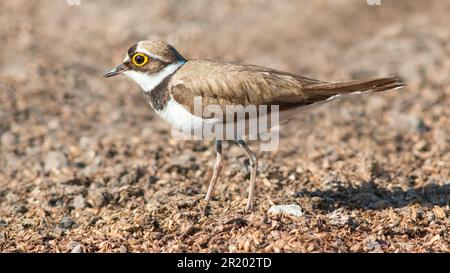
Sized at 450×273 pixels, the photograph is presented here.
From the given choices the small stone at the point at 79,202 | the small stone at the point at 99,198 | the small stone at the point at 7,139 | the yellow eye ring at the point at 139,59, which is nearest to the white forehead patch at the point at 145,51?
the yellow eye ring at the point at 139,59

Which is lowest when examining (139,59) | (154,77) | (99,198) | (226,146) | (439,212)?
(439,212)

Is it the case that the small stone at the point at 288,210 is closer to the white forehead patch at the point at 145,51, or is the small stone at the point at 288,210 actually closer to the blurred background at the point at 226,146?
the blurred background at the point at 226,146

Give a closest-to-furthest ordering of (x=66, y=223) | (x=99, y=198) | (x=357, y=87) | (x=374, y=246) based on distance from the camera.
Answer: (x=374, y=246)
(x=357, y=87)
(x=66, y=223)
(x=99, y=198)

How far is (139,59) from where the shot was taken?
610 centimetres

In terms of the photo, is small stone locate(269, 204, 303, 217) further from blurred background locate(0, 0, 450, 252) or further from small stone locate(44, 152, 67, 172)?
small stone locate(44, 152, 67, 172)

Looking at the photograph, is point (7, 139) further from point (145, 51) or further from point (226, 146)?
point (145, 51)

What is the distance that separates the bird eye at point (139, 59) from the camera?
6059 millimetres

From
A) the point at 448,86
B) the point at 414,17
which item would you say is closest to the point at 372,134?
the point at 448,86

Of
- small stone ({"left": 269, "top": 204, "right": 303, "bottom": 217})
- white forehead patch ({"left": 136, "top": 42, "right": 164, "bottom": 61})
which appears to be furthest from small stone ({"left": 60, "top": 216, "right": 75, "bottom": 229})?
small stone ({"left": 269, "top": 204, "right": 303, "bottom": 217})

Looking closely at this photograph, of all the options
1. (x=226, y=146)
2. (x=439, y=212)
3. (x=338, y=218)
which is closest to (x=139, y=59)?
(x=338, y=218)

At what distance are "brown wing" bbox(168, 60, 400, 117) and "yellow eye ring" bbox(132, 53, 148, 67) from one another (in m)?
0.34

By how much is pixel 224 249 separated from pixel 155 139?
378 centimetres

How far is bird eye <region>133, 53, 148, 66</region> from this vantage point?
6.06 metres
